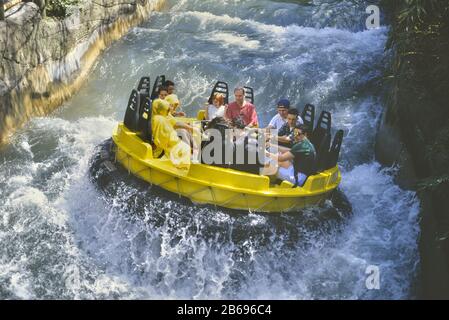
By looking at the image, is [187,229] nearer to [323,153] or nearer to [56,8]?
[323,153]

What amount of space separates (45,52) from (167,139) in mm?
4130

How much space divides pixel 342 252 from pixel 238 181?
64.2 inches

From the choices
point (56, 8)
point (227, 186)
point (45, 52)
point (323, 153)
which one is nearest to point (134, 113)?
point (227, 186)

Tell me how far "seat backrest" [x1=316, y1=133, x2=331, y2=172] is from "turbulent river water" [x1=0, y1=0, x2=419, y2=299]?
1.79 feet

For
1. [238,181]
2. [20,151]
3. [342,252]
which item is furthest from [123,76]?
[342,252]

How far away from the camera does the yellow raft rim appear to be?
7797 millimetres

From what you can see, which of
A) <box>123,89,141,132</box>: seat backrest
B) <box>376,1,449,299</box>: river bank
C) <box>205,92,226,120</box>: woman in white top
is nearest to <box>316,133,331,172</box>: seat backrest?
<box>376,1,449,299</box>: river bank

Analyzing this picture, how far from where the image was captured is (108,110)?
38.4 feet

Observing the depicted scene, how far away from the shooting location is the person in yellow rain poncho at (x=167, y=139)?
318 inches

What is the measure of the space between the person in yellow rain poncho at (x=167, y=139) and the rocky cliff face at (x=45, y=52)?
9.80ft

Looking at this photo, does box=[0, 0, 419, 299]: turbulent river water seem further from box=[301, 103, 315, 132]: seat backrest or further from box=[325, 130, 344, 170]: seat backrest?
box=[301, 103, 315, 132]: seat backrest
